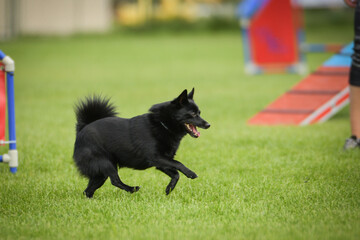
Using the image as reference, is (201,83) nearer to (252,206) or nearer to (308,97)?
(308,97)

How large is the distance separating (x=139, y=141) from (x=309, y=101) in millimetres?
3738

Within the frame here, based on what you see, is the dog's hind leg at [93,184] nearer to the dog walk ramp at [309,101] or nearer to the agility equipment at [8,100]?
the agility equipment at [8,100]

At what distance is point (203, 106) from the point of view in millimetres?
8523

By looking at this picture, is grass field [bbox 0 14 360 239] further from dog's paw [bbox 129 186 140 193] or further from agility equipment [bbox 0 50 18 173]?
agility equipment [bbox 0 50 18 173]

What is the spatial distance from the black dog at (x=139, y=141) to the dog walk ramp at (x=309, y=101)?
3.30m

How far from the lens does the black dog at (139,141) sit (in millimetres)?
3637

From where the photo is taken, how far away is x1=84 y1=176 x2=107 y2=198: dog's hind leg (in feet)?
12.3

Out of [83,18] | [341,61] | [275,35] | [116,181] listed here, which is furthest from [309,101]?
[83,18]

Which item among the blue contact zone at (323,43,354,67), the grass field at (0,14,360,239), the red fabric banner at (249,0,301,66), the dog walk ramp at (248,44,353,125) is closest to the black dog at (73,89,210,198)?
the grass field at (0,14,360,239)

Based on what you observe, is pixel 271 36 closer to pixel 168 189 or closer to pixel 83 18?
pixel 168 189

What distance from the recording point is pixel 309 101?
680cm

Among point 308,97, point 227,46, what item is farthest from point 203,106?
point 227,46

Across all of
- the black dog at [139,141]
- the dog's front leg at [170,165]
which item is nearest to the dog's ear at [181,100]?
the black dog at [139,141]

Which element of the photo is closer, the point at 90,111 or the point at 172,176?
the point at 172,176
